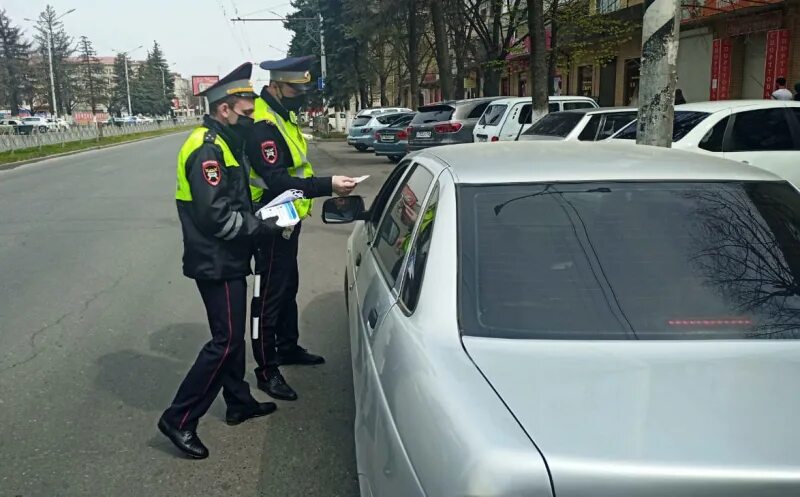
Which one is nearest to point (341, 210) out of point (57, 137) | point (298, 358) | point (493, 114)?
point (298, 358)

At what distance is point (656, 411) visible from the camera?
161 centimetres

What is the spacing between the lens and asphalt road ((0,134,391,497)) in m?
3.21

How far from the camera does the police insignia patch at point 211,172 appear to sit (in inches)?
124

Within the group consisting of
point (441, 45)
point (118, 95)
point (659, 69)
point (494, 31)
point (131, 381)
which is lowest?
point (131, 381)

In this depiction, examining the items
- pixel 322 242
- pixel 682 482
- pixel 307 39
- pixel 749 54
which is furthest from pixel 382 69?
pixel 682 482

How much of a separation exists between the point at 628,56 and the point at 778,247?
2545 centimetres

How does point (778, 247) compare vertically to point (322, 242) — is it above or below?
above

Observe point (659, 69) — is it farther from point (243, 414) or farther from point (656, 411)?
point (656, 411)

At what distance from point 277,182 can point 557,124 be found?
835cm

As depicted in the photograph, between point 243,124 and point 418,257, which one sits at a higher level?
point 243,124

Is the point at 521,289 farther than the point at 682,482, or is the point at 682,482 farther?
the point at 521,289

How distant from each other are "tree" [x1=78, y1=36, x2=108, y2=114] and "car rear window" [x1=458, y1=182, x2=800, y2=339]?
95293mm

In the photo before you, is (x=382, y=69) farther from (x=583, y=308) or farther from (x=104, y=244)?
(x=583, y=308)

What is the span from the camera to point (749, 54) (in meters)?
19.2
